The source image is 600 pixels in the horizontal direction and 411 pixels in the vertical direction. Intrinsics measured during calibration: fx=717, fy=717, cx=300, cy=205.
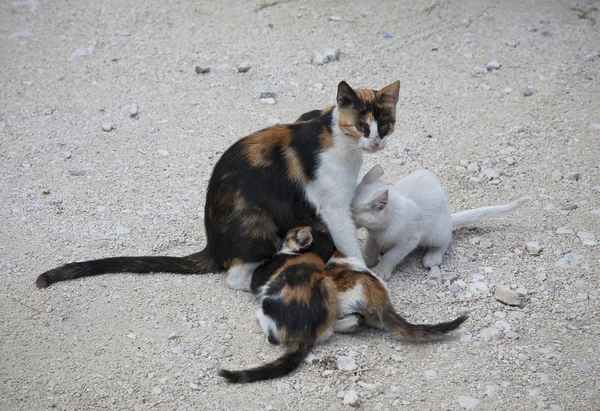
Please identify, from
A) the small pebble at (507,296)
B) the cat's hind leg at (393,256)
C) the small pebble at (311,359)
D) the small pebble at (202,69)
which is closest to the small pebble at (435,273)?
the cat's hind leg at (393,256)

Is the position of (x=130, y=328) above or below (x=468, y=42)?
below

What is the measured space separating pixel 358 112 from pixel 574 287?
1638 millimetres

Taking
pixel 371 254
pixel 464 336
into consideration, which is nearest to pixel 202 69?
pixel 371 254

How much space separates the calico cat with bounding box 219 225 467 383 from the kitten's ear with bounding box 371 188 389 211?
373 millimetres

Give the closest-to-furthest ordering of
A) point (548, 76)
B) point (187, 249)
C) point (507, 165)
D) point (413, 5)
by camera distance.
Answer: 1. point (187, 249)
2. point (507, 165)
3. point (548, 76)
4. point (413, 5)

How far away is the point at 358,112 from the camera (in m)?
4.05

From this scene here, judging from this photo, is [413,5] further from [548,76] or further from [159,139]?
[159,139]

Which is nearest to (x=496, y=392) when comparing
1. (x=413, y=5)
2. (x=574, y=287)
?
(x=574, y=287)

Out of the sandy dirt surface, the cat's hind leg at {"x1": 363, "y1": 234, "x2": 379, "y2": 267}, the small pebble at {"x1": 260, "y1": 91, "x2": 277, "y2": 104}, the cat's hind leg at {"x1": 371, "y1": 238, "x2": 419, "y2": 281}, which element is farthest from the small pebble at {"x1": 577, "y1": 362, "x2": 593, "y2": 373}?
the small pebble at {"x1": 260, "y1": 91, "x2": 277, "y2": 104}

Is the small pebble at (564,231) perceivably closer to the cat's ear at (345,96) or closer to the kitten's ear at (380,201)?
the kitten's ear at (380,201)

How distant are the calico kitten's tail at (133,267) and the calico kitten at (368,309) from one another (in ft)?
2.83

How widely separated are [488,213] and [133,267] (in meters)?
2.30

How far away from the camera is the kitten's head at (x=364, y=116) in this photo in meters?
4.03

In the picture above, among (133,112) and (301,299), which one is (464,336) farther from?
(133,112)
